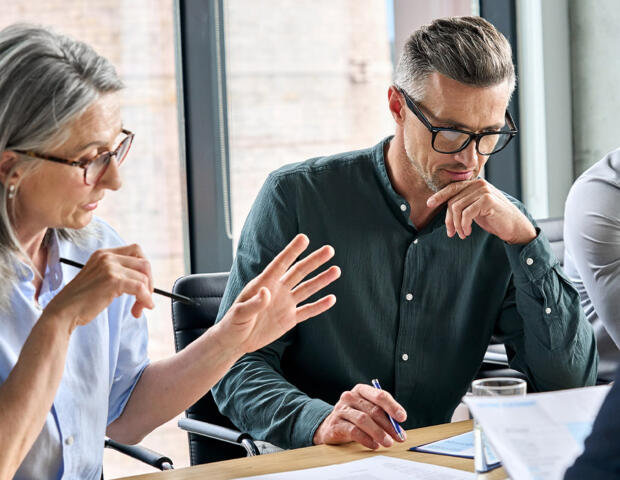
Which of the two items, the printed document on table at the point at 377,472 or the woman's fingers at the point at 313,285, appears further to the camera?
the woman's fingers at the point at 313,285

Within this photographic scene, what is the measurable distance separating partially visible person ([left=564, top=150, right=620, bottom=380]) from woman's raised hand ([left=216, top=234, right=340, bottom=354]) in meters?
0.95

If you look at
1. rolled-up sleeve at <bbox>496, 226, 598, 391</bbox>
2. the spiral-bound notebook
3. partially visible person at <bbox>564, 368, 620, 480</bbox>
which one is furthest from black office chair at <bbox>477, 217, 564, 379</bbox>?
partially visible person at <bbox>564, 368, 620, 480</bbox>

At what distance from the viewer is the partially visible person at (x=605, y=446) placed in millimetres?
673

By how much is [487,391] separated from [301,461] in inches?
14.5

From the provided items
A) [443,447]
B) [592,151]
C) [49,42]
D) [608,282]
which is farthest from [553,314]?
[592,151]

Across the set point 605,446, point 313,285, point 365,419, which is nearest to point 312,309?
point 313,285

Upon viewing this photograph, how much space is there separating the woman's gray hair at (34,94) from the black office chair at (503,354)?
1.23 meters

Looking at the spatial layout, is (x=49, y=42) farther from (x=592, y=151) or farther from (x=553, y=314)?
(x=592, y=151)

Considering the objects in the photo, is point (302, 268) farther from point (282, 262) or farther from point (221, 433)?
point (221, 433)

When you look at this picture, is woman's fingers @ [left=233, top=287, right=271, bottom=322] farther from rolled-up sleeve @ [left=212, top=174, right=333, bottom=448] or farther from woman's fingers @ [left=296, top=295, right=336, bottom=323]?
rolled-up sleeve @ [left=212, top=174, right=333, bottom=448]

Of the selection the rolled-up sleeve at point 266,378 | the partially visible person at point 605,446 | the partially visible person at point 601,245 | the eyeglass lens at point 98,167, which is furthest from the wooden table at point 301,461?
the partially visible person at point 601,245

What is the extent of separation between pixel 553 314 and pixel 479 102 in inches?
19.4

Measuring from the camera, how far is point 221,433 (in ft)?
5.73

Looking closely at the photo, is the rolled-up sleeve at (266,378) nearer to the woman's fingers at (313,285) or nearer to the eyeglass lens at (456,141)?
the woman's fingers at (313,285)
